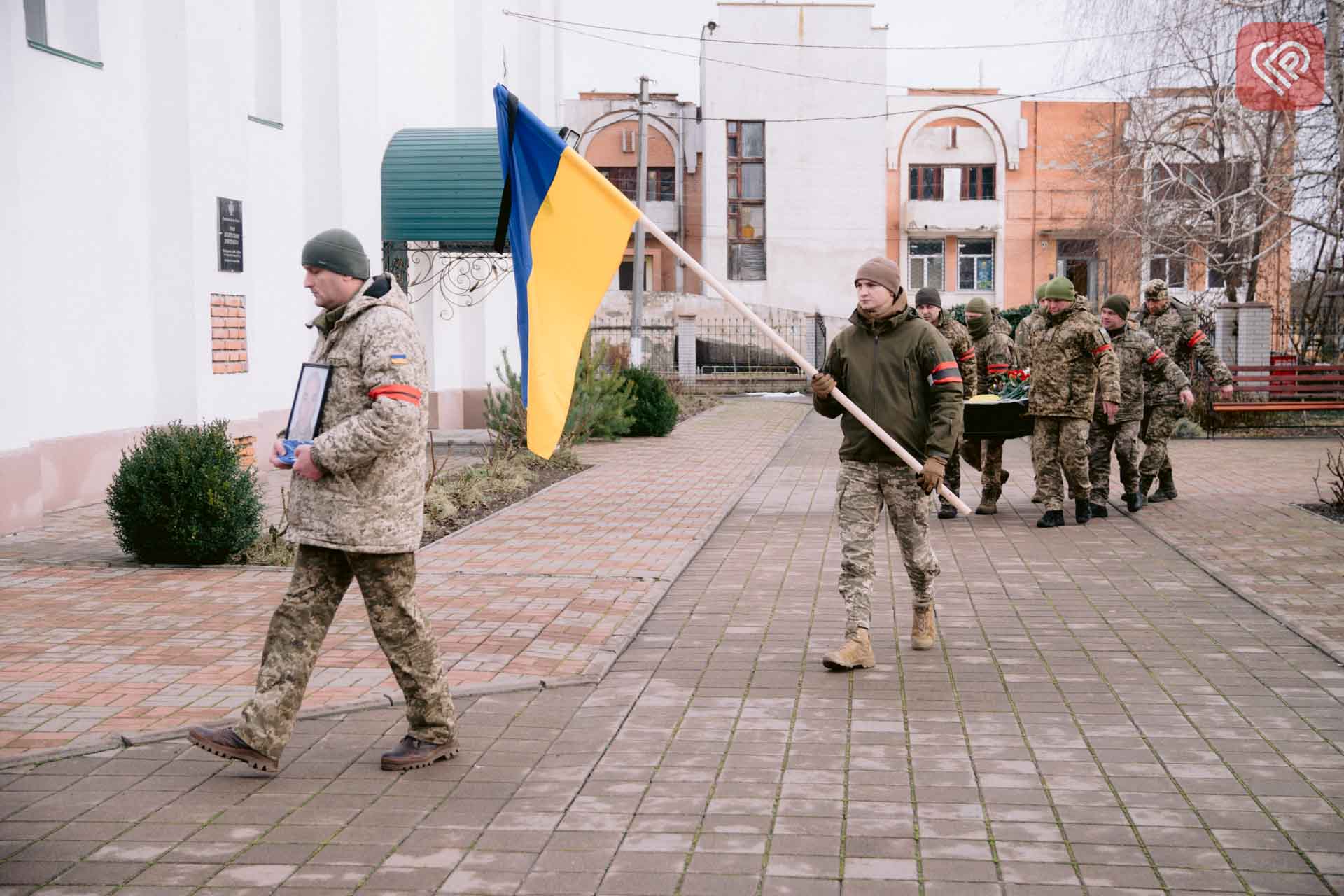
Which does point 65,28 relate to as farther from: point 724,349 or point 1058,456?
point 724,349

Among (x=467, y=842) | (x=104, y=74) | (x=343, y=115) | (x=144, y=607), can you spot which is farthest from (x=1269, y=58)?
(x=467, y=842)

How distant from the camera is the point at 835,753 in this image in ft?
17.4

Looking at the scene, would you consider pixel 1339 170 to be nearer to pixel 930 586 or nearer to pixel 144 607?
pixel 930 586

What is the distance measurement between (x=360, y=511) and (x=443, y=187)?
1212 cm

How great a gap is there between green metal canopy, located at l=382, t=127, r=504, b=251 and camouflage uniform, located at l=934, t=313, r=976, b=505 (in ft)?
20.3

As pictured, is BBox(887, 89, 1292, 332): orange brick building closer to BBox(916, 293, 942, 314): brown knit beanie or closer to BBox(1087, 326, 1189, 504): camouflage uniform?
BBox(1087, 326, 1189, 504): camouflage uniform

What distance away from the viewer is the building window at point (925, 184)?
52.0m

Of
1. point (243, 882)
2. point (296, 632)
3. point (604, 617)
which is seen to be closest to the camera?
point (243, 882)

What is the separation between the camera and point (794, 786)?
16.1 ft

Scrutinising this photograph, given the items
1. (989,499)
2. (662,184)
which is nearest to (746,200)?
(662,184)

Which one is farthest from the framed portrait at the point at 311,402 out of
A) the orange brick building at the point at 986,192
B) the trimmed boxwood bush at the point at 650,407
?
the orange brick building at the point at 986,192

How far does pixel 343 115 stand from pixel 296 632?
12409 mm

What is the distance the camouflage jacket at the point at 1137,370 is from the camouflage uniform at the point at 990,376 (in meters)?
0.87

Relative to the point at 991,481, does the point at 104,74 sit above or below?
above
